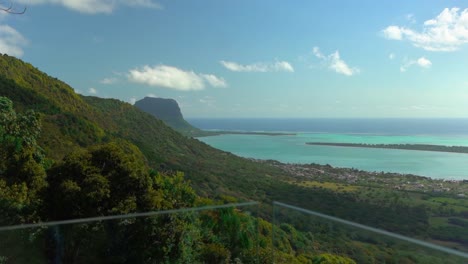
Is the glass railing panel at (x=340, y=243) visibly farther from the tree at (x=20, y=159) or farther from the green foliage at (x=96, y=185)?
the green foliage at (x=96, y=185)

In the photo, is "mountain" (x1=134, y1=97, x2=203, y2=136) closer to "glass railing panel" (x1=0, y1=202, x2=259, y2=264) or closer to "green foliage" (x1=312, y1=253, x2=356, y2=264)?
"glass railing panel" (x1=0, y1=202, x2=259, y2=264)

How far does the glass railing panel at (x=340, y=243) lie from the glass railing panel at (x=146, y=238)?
0.22 m

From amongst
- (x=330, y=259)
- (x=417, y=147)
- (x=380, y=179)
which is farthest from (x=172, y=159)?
(x=417, y=147)

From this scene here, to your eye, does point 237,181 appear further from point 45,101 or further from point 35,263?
point 35,263

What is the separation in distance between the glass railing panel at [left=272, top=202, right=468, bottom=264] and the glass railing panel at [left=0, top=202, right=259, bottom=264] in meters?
0.22

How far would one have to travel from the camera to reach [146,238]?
240cm

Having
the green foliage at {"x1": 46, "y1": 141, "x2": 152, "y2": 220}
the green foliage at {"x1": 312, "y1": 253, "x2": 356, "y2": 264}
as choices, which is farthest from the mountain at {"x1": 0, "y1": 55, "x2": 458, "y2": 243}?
the green foliage at {"x1": 312, "y1": 253, "x2": 356, "y2": 264}

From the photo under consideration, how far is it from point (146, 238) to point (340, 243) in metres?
1.19

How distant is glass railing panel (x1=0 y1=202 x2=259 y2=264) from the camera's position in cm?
209

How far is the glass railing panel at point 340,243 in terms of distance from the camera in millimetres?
1673

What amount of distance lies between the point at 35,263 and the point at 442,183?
138ft

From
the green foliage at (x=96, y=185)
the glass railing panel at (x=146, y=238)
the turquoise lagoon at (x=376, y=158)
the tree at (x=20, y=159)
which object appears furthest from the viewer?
the turquoise lagoon at (x=376, y=158)

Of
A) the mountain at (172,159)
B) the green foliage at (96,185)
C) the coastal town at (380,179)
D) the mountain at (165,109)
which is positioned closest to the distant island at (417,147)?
the coastal town at (380,179)

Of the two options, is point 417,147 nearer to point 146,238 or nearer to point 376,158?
point 376,158
